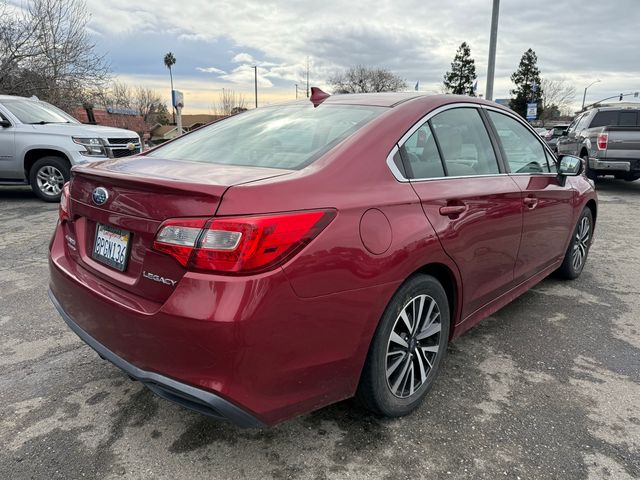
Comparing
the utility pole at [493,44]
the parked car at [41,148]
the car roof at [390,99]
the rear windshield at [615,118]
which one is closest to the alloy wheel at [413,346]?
the car roof at [390,99]

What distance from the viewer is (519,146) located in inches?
140

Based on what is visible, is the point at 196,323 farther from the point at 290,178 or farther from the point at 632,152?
the point at 632,152

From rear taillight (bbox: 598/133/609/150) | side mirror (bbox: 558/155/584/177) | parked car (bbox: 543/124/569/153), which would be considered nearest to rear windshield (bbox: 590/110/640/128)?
rear taillight (bbox: 598/133/609/150)

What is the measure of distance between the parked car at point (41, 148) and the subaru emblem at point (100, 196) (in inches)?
277

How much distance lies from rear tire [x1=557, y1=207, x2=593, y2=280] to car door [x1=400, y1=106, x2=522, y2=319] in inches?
61.4

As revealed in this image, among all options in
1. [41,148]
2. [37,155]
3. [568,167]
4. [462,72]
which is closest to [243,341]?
[568,167]

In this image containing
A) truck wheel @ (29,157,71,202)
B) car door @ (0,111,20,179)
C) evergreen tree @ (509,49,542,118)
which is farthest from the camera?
evergreen tree @ (509,49,542,118)

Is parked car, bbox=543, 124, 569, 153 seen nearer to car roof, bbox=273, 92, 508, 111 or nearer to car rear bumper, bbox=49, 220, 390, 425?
car roof, bbox=273, 92, 508, 111

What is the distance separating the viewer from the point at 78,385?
276cm

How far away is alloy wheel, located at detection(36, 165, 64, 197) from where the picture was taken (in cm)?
857

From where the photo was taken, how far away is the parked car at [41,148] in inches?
332

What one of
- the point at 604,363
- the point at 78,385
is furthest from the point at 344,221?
the point at 604,363

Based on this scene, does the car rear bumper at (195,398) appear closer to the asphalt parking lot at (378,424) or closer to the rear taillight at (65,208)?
the asphalt parking lot at (378,424)

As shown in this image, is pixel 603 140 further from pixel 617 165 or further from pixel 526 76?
pixel 526 76
